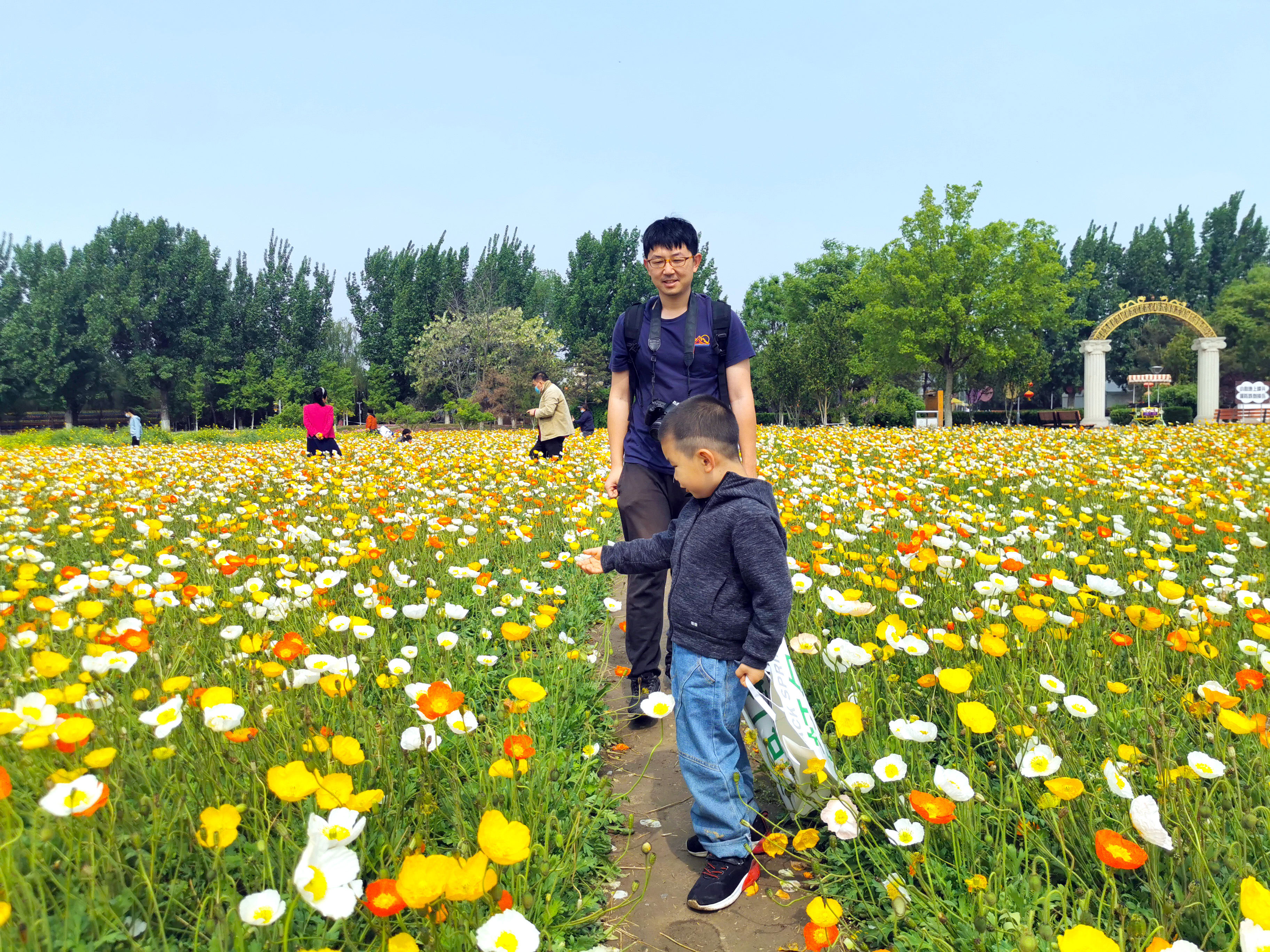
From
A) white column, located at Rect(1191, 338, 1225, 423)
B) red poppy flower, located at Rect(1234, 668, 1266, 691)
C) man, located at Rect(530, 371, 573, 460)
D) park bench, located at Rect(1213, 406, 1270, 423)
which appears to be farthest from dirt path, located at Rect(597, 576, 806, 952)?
white column, located at Rect(1191, 338, 1225, 423)

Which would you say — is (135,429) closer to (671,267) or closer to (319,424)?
(319,424)

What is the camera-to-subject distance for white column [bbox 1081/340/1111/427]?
79.1 feet

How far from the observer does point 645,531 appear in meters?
2.98

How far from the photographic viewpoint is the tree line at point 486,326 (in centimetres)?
2889

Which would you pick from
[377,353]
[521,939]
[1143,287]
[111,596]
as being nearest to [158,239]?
[377,353]

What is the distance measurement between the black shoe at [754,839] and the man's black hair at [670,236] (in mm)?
1936

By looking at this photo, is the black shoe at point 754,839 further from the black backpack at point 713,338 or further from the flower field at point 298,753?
the black backpack at point 713,338

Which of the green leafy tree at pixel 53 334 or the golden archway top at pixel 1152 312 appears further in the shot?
the green leafy tree at pixel 53 334

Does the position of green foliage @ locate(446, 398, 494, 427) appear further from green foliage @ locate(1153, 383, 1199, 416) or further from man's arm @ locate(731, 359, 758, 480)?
man's arm @ locate(731, 359, 758, 480)

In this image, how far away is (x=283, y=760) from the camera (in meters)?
1.93

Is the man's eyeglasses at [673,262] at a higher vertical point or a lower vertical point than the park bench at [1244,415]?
higher

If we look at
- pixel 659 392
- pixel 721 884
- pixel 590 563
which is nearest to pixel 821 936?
pixel 721 884

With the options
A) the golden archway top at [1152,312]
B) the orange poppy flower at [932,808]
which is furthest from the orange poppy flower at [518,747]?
the golden archway top at [1152,312]

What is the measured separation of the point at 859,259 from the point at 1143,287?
74.1 ft
